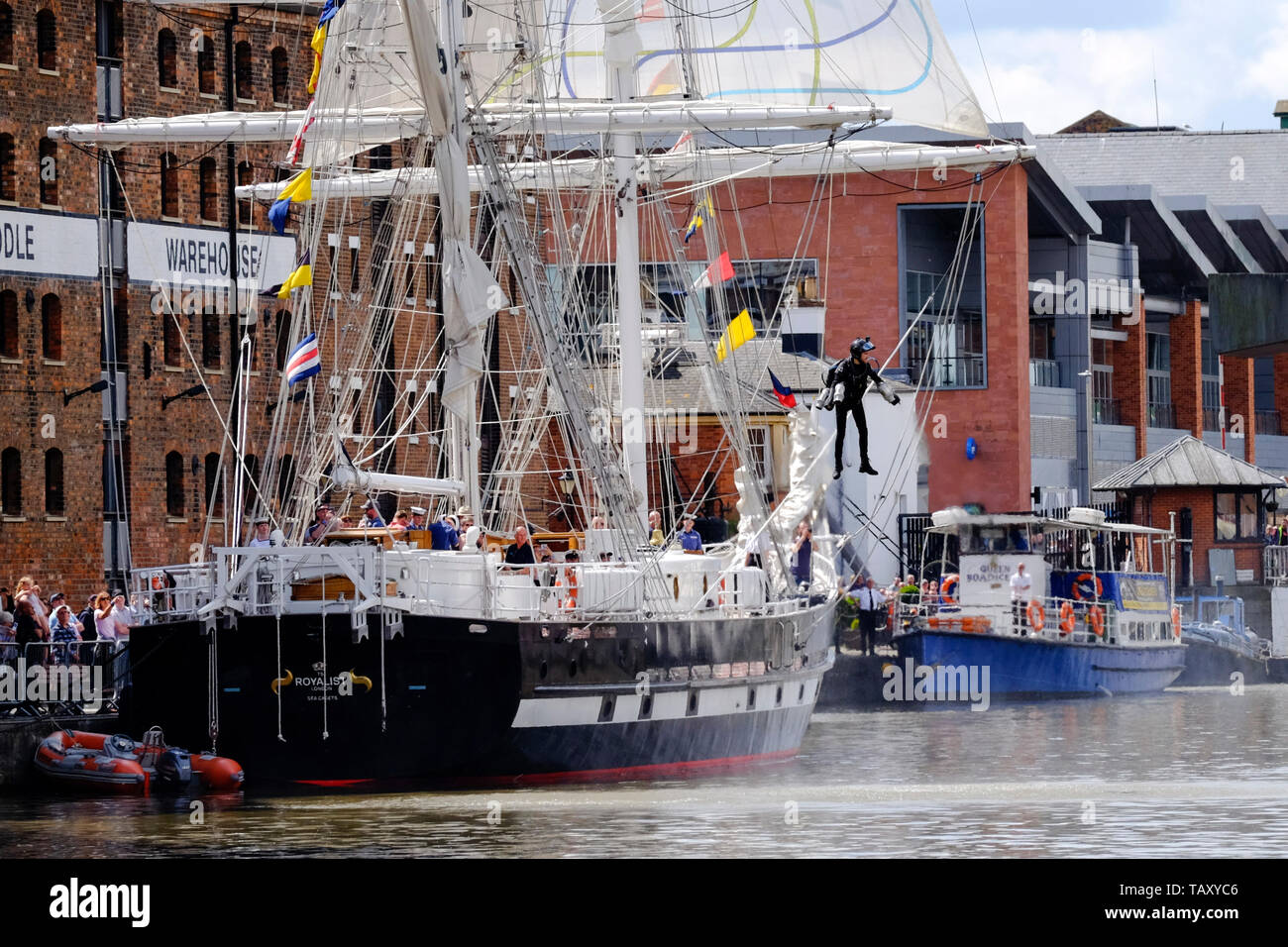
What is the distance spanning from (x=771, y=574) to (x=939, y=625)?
11033 mm

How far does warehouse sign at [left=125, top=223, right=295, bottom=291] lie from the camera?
54.6 metres

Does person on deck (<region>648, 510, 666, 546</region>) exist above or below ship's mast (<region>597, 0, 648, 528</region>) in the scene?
below

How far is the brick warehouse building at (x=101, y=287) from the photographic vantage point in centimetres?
5178

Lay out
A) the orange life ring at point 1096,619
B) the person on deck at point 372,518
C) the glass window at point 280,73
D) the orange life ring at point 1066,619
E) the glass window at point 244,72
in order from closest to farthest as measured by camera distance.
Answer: the person on deck at point 372,518 → the orange life ring at point 1066,619 → the orange life ring at point 1096,619 → the glass window at point 244,72 → the glass window at point 280,73

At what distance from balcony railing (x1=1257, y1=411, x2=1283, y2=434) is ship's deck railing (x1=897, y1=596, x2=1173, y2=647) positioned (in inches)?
1256

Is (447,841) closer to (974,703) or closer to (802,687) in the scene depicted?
(802,687)

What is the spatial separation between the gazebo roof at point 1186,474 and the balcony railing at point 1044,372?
368 cm

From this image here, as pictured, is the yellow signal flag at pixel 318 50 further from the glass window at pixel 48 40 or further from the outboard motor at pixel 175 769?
the glass window at pixel 48 40

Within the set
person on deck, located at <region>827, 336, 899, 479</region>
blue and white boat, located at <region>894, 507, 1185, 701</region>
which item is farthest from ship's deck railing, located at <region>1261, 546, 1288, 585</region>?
person on deck, located at <region>827, 336, 899, 479</region>

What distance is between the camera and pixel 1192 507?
7100 centimetres

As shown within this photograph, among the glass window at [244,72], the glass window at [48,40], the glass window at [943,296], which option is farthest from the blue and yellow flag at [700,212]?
the glass window at [943,296]

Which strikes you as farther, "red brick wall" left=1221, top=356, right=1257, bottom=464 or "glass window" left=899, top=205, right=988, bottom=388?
"red brick wall" left=1221, top=356, right=1257, bottom=464

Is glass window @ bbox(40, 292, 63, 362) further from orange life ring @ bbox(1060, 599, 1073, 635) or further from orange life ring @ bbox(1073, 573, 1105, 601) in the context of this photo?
orange life ring @ bbox(1073, 573, 1105, 601)

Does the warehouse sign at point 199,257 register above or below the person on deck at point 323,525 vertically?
above
